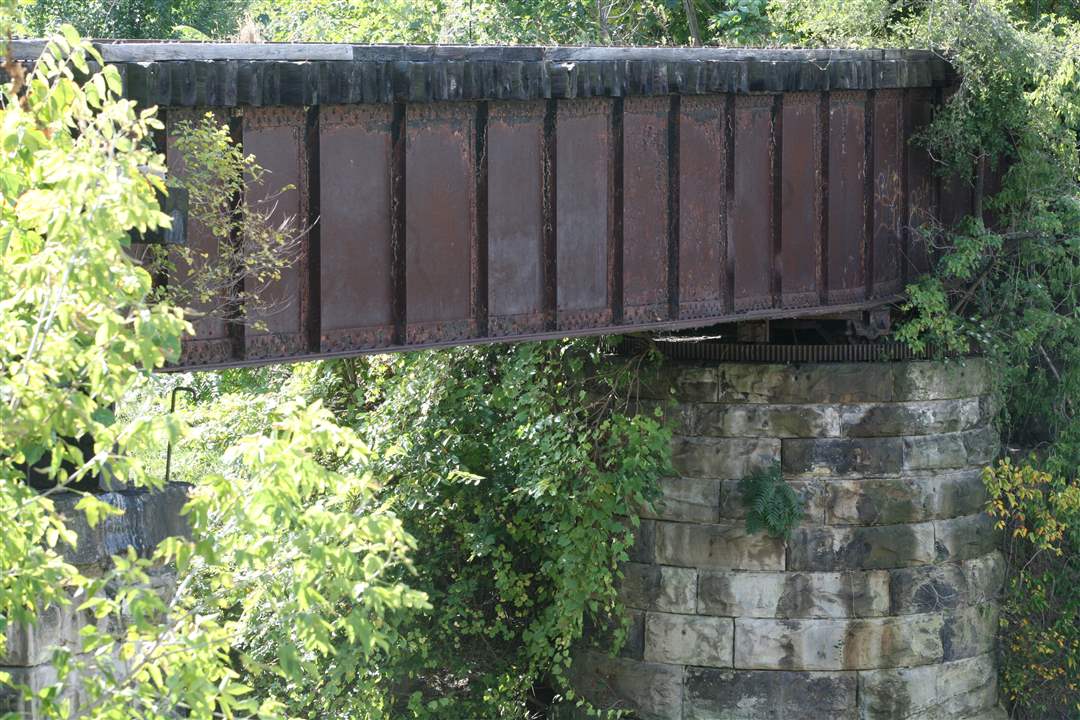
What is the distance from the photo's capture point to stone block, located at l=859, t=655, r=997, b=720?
13180 mm

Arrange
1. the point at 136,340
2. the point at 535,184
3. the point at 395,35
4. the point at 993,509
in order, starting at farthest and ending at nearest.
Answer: the point at 395,35 → the point at 993,509 → the point at 535,184 → the point at 136,340

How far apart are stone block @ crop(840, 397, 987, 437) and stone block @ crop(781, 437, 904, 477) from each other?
10 cm

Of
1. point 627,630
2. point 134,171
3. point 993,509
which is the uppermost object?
point 134,171

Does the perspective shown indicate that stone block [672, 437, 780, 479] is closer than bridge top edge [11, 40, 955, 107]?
No

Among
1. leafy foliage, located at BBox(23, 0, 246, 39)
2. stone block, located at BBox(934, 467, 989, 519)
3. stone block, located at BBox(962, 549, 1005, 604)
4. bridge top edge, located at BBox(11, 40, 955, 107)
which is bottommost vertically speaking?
stone block, located at BBox(962, 549, 1005, 604)

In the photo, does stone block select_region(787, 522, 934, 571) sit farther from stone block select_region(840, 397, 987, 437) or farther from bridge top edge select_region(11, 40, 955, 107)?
bridge top edge select_region(11, 40, 955, 107)

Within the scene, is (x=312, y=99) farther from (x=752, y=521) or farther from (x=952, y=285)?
(x=952, y=285)

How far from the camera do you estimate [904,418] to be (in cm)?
Result: 1331

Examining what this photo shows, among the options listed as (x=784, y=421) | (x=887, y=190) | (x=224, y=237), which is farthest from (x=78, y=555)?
(x=887, y=190)

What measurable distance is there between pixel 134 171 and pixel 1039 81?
9206 mm

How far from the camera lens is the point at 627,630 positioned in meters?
13.4

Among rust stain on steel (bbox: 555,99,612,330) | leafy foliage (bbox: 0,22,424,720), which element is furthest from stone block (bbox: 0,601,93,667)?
rust stain on steel (bbox: 555,99,612,330)

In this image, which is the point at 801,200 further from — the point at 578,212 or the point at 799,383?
the point at 578,212

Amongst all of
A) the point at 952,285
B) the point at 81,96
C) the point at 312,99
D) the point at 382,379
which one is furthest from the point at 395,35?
the point at 81,96
